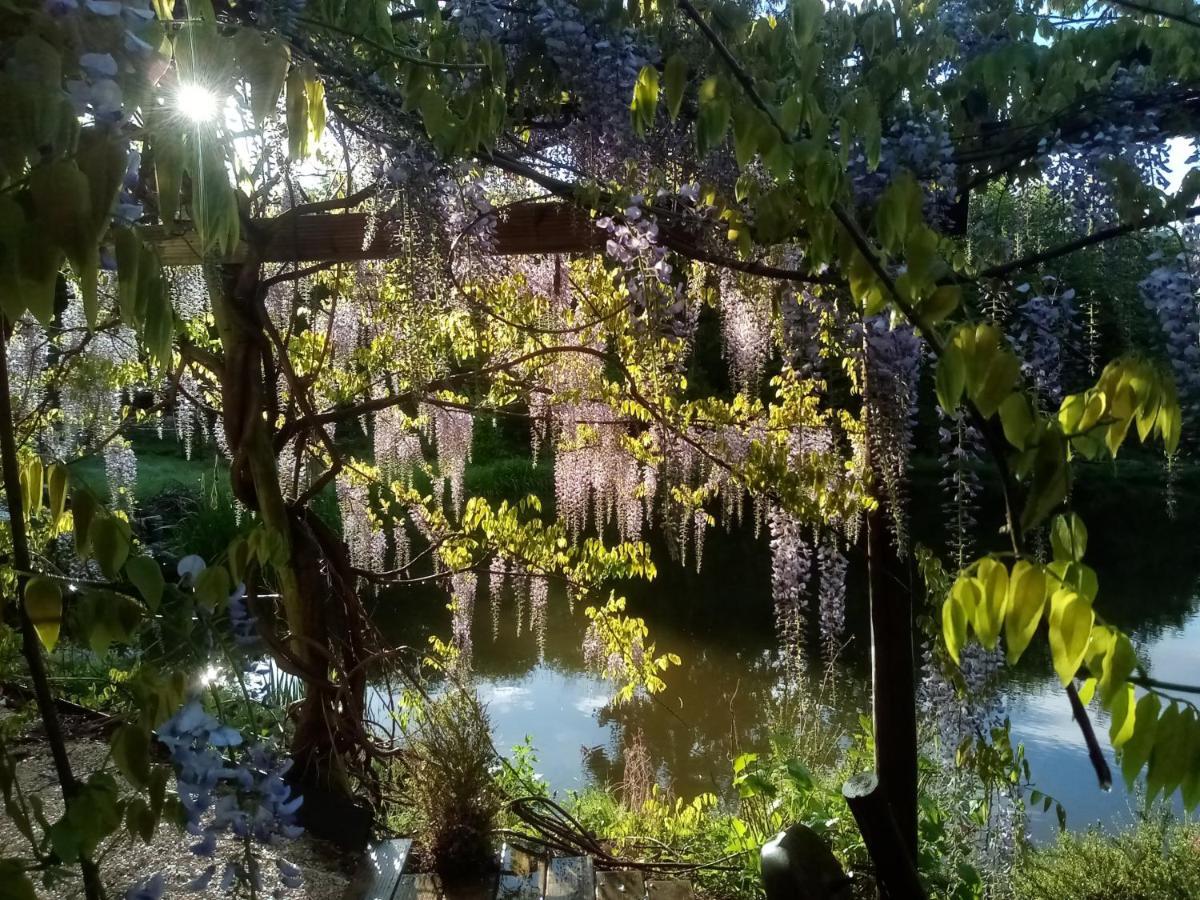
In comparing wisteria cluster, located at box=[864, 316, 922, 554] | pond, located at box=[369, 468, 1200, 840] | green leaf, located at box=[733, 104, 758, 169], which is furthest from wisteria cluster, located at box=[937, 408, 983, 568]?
pond, located at box=[369, 468, 1200, 840]

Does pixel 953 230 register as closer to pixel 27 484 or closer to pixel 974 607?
pixel 974 607

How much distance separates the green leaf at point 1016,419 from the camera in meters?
0.67

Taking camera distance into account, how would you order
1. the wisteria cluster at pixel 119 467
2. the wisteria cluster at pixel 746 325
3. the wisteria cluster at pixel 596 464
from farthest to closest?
1. the wisteria cluster at pixel 119 467
2. the wisteria cluster at pixel 596 464
3. the wisteria cluster at pixel 746 325

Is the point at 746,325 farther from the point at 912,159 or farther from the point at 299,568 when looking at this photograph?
the point at 299,568

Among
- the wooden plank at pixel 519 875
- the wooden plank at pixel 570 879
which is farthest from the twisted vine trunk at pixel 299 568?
the wooden plank at pixel 570 879

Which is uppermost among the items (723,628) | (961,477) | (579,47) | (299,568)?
(579,47)

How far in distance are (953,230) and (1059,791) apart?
411cm

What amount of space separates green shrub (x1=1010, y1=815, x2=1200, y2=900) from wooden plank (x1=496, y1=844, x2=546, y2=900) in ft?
4.43

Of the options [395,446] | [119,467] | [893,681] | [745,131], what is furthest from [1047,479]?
[119,467]

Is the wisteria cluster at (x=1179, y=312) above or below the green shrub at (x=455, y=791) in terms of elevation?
above

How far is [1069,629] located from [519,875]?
1.94m

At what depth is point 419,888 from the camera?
2160 millimetres

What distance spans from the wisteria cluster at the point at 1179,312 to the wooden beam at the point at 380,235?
3.50 feet

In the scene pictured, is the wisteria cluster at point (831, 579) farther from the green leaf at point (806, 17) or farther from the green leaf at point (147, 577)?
the green leaf at point (147, 577)
